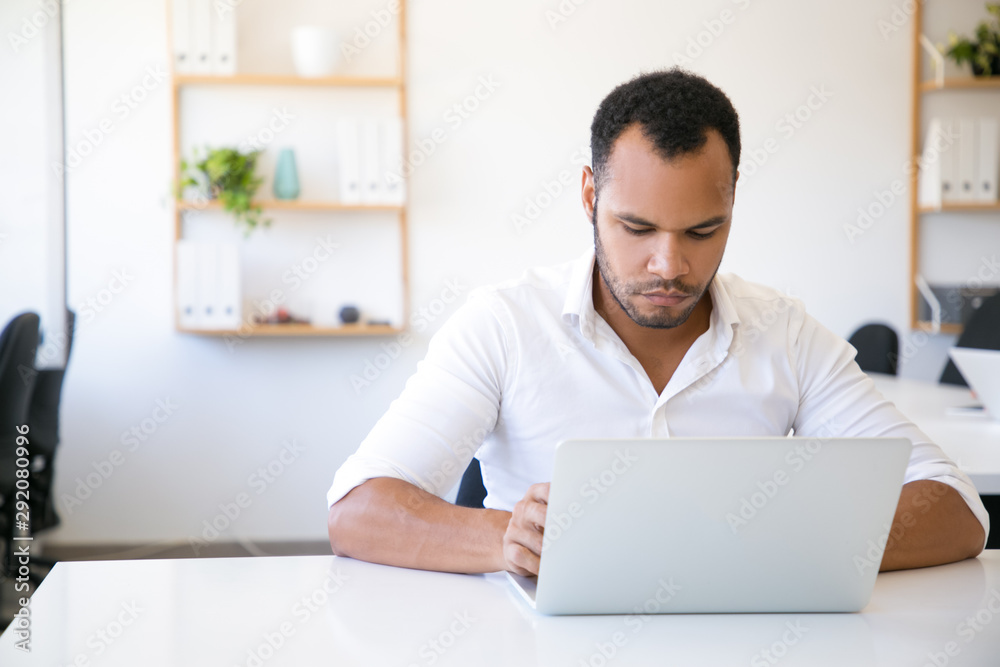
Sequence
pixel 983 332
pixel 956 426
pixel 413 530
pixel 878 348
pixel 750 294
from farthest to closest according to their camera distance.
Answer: pixel 878 348, pixel 983 332, pixel 956 426, pixel 750 294, pixel 413 530

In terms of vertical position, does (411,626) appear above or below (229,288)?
below

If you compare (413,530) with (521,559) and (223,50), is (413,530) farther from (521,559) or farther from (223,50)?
(223,50)

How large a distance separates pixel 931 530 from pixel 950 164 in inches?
117

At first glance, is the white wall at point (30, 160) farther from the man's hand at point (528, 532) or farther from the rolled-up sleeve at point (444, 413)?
the man's hand at point (528, 532)

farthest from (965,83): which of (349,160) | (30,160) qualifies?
(30,160)

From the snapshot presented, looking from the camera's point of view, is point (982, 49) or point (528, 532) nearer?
point (528, 532)

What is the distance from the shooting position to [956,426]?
2.12m

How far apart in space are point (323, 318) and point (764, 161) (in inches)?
72.2

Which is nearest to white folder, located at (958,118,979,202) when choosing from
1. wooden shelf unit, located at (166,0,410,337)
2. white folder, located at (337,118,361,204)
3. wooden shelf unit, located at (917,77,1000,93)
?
wooden shelf unit, located at (917,77,1000,93)

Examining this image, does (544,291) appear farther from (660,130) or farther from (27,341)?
(27,341)

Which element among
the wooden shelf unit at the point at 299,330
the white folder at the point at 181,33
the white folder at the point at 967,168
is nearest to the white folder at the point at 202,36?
the white folder at the point at 181,33

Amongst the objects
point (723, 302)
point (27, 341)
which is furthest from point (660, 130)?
point (27, 341)

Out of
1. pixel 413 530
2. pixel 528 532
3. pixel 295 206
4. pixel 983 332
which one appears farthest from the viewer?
pixel 295 206

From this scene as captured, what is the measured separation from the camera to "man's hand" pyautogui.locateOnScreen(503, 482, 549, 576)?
39.0 inches
